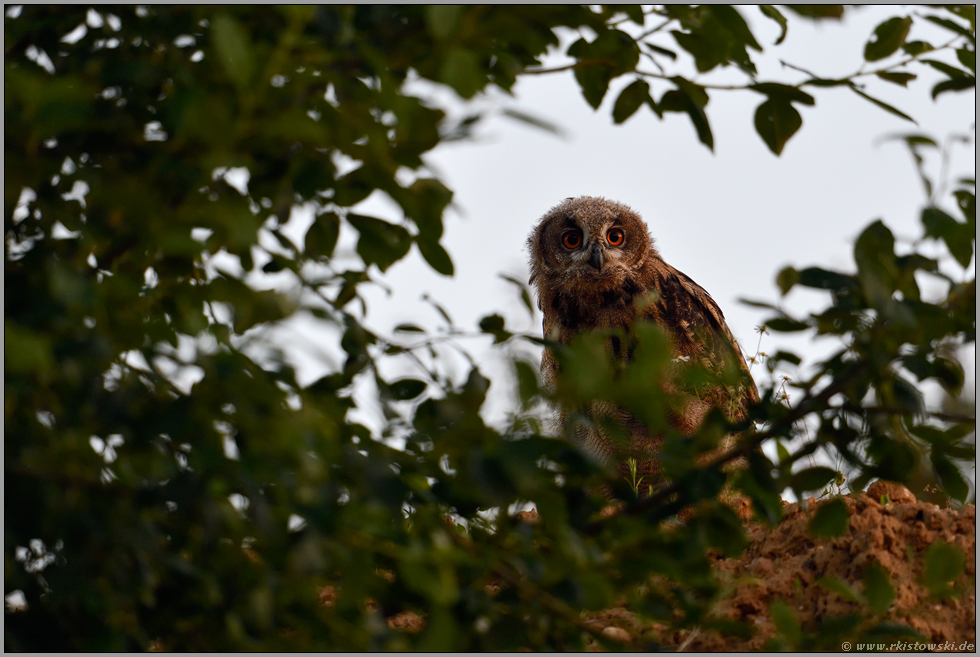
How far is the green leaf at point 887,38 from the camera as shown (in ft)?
5.56

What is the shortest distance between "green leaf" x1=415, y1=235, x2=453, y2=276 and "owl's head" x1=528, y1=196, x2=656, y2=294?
3.73 metres

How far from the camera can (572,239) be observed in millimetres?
5605

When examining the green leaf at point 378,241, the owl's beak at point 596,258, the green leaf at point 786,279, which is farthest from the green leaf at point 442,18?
the owl's beak at point 596,258

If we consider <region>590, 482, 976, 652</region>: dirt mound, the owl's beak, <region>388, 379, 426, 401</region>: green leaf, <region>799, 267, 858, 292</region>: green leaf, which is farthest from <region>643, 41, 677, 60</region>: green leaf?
the owl's beak

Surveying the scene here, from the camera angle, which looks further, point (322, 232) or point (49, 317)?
point (322, 232)

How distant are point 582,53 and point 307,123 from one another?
0.97 m

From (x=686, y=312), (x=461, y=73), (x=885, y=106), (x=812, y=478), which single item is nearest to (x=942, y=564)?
(x=812, y=478)

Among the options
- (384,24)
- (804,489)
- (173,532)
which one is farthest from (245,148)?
(804,489)

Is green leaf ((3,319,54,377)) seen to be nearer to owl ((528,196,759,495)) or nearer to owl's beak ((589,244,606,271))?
owl ((528,196,759,495))

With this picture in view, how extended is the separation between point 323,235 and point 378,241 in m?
0.14

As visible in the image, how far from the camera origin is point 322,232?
1566mm

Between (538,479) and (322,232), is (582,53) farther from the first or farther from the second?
(538,479)

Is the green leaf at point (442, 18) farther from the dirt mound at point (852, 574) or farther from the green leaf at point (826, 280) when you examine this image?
the dirt mound at point (852, 574)

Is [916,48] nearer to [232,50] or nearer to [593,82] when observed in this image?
[593,82]
